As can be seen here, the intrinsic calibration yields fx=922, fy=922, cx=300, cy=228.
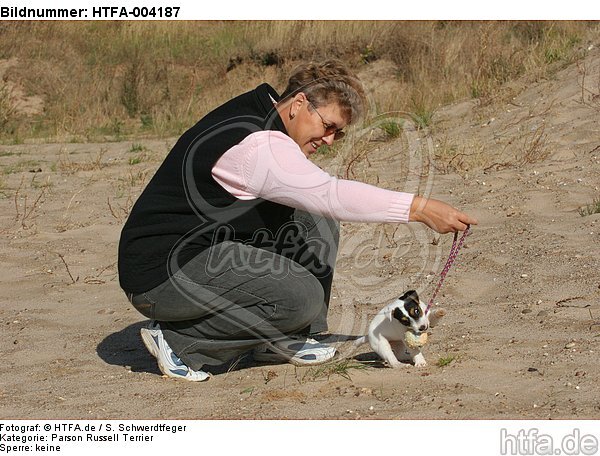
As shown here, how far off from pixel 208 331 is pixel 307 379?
465 mm

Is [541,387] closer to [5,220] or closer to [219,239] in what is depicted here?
[219,239]

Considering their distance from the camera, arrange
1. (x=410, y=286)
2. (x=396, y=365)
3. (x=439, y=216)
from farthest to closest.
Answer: (x=410, y=286), (x=396, y=365), (x=439, y=216)

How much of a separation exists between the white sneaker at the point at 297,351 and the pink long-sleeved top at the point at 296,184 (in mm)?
795

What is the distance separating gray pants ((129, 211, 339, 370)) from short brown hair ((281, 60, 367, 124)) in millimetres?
663

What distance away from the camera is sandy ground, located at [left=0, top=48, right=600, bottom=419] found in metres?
3.53

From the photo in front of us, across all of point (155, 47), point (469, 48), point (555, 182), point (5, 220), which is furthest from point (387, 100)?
point (155, 47)

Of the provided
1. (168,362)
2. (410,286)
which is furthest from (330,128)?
(410,286)

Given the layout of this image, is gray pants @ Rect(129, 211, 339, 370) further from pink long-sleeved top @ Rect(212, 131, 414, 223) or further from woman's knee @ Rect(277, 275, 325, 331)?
pink long-sleeved top @ Rect(212, 131, 414, 223)

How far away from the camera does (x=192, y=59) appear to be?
14.6m

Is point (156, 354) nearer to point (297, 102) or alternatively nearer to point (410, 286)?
point (297, 102)

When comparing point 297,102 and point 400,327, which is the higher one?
point 297,102

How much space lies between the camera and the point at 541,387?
11.3 feet

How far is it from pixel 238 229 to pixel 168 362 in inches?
25.9

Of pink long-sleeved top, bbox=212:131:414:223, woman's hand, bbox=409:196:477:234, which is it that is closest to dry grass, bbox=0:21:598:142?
pink long-sleeved top, bbox=212:131:414:223
